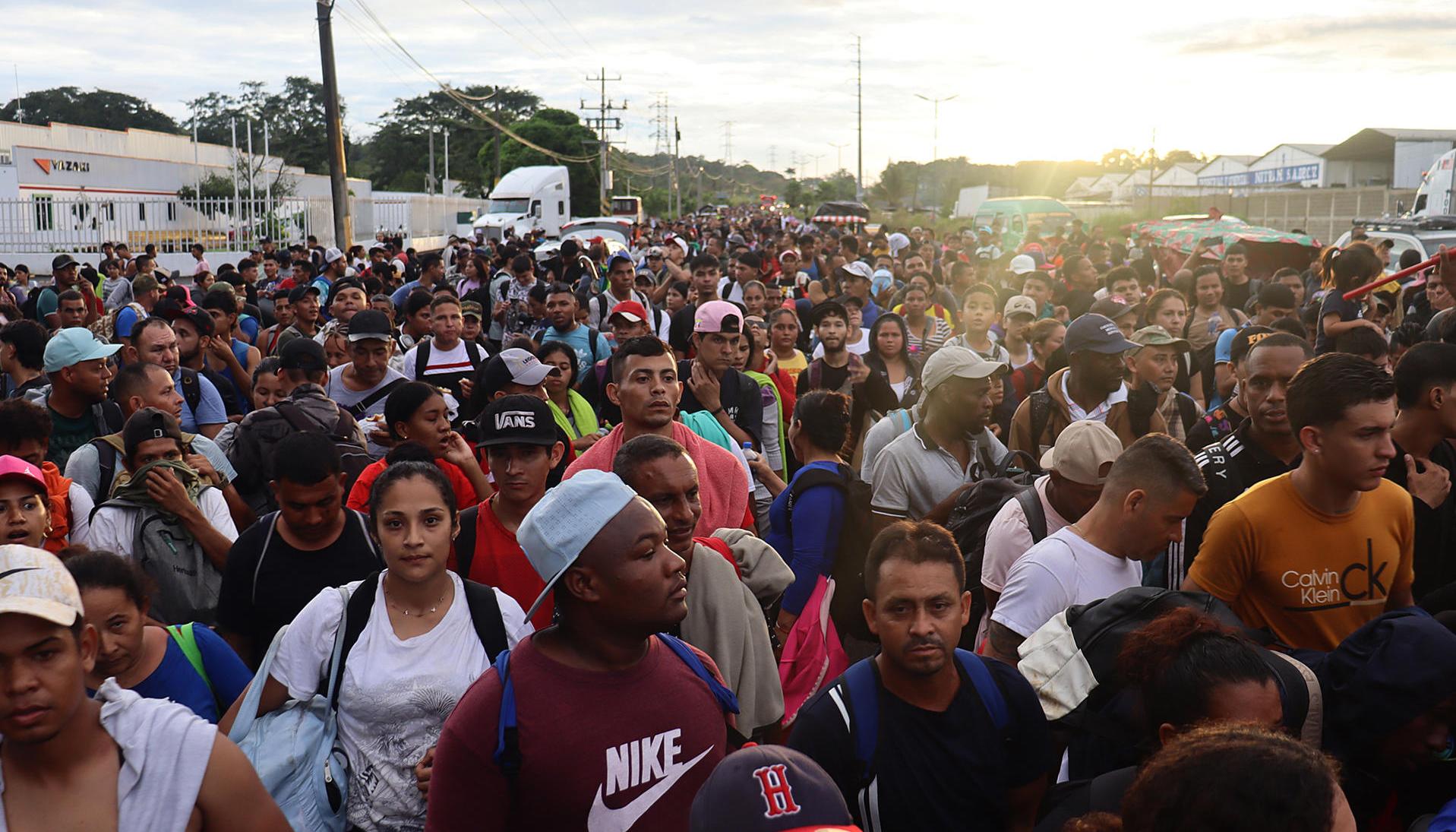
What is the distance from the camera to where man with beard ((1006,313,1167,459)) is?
6.12 meters

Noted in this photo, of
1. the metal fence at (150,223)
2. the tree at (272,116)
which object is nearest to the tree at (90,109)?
the tree at (272,116)

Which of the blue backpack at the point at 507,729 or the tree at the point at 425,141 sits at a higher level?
the tree at the point at 425,141

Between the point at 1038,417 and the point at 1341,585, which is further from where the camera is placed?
the point at 1038,417

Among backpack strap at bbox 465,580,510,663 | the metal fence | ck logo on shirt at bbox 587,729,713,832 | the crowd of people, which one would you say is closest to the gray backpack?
the crowd of people

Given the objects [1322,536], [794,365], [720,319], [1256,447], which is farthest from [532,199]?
[1322,536]

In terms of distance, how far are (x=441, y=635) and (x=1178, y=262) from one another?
1365 cm

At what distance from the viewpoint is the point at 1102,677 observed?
306 cm

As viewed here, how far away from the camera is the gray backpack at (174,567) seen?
14.6 feet

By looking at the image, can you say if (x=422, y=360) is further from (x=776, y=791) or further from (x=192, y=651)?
(x=776, y=791)

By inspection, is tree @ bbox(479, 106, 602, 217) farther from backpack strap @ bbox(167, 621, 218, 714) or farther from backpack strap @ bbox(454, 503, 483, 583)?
backpack strap @ bbox(167, 621, 218, 714)

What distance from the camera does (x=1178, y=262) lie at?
49.1 ft

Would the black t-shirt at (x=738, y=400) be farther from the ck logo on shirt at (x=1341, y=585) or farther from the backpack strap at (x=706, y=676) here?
the backpack strap at (x=706, y=676)

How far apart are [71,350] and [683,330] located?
5432 millimetres

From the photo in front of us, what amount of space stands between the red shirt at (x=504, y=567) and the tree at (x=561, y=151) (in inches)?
3167
